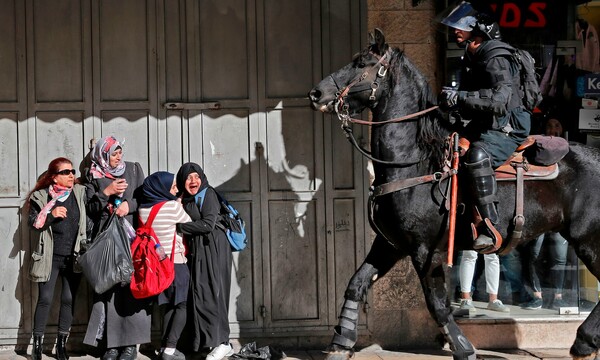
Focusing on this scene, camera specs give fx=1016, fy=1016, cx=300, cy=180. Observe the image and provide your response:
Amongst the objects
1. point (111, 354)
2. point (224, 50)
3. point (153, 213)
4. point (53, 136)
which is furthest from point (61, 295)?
point (224, 50)

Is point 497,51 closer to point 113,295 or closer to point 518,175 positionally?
point 518,175

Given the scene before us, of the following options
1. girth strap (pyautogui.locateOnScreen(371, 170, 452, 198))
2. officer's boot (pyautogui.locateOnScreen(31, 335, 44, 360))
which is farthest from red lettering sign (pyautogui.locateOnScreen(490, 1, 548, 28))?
officer's boot (pyautogui.locateOnScreen(31, 335, 44, 360))

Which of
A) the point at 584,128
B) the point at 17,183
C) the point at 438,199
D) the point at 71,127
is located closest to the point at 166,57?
the point at 71,127

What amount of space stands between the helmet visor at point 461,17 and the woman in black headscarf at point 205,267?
2526 mm

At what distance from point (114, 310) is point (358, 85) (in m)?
2.98

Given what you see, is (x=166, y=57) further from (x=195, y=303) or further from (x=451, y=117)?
(x=451, y=117)

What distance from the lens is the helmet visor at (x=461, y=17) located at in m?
7.47

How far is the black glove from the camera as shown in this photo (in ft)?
23.7

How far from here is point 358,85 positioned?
24.4 ft

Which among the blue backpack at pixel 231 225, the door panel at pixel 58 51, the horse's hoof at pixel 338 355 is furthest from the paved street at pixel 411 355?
the door panel at pixel 58 51

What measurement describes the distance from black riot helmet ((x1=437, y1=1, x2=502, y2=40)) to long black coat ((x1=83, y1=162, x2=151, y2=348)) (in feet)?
10.5

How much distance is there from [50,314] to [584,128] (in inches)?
204

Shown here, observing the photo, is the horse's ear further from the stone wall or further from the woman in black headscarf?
the woman in black headscarf

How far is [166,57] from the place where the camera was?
9.13 m
